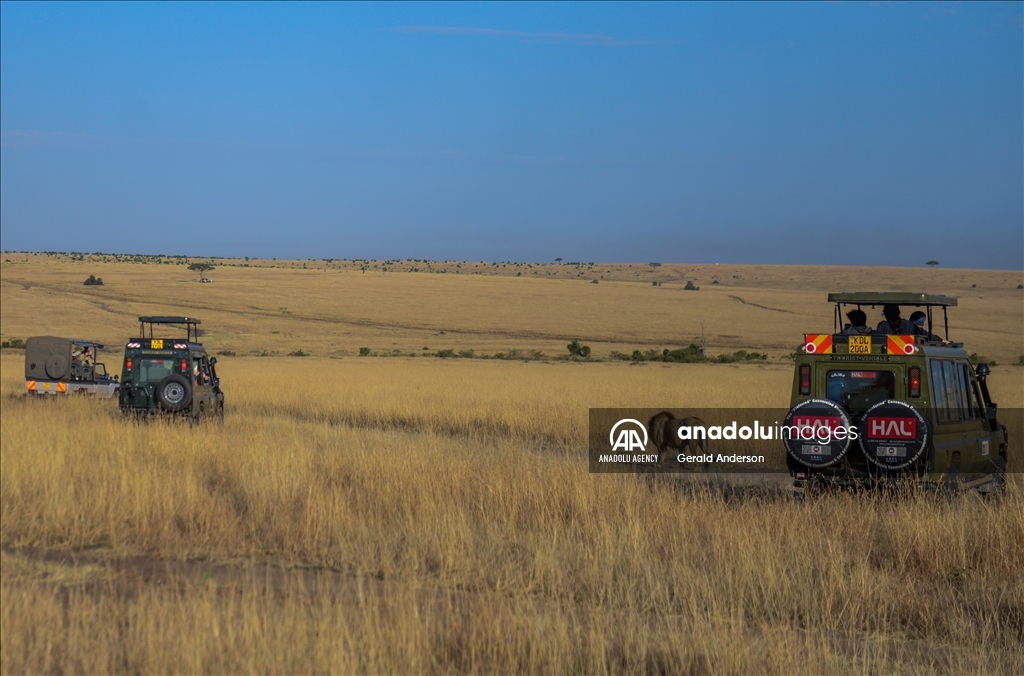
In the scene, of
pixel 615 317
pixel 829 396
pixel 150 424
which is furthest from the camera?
pixel 615 317

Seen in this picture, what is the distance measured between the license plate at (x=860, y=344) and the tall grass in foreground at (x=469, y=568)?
66.7 inches

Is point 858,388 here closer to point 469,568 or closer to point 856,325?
point 856,325

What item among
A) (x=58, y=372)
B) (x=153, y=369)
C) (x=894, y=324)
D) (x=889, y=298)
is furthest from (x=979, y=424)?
(x=58, y=372)

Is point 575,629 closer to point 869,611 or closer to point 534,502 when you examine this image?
point 869,611

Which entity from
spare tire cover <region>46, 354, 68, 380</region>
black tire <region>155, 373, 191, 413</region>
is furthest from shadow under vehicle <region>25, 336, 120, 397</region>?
black tire <region>155, 373, 191, 413</region>

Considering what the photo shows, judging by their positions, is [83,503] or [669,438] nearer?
[83,503]

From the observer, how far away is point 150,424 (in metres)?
17.4

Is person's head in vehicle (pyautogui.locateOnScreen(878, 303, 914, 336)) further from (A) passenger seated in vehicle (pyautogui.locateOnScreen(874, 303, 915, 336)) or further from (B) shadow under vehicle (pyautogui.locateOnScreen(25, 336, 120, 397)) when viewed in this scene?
(B) shadow under vehicle (pyautogui.locateOnScreen(25, 336, 120, 397))

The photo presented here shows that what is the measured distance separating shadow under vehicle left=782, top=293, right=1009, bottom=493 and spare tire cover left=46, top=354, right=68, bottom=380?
18.5 m

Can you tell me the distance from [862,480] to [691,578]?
161 inches

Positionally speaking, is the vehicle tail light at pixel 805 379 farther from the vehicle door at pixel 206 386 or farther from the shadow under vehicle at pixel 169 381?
the vehicle door at pixel 206 386

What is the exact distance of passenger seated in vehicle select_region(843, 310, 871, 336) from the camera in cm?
1252

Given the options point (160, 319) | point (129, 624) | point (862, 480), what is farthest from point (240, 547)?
point (160, 319)

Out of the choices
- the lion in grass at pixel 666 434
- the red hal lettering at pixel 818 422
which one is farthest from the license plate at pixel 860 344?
the lion in grass at pixel 666 434
